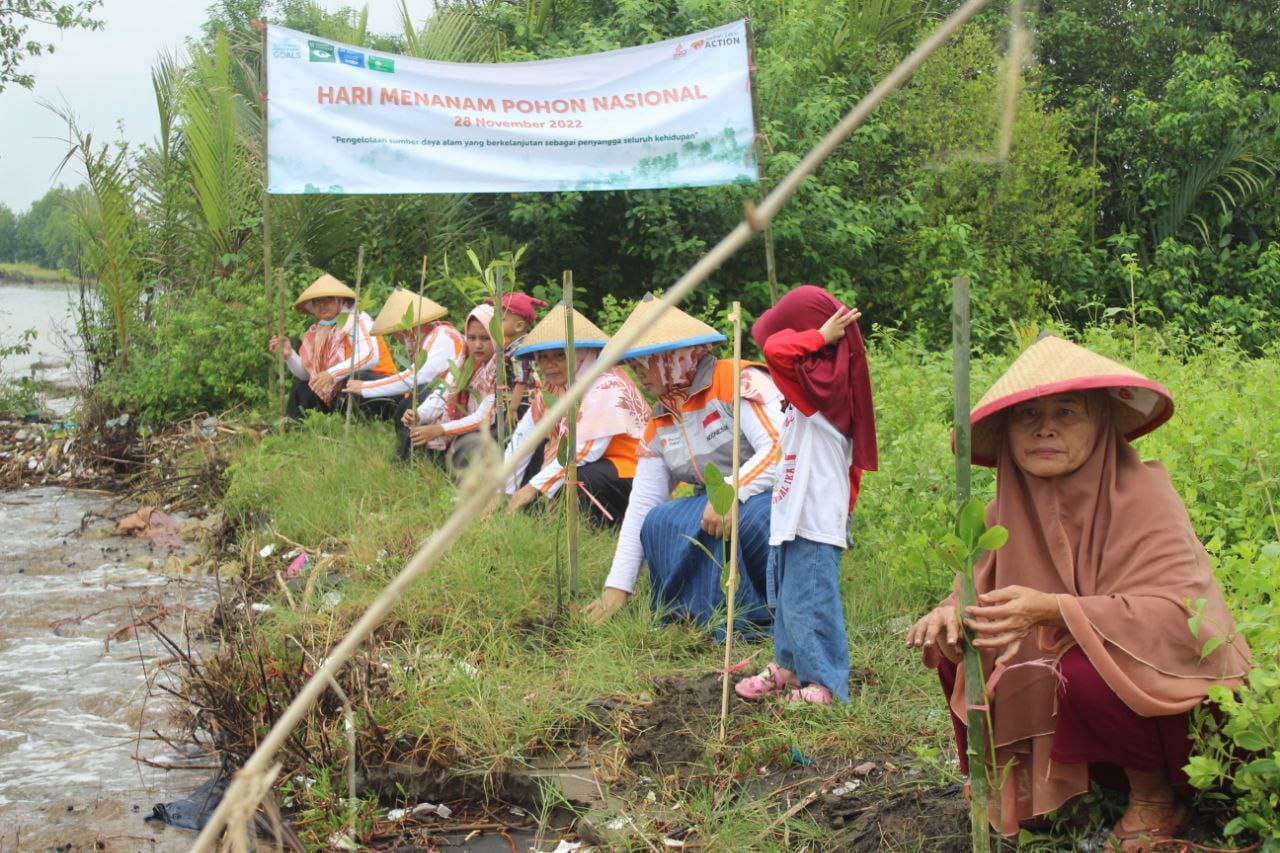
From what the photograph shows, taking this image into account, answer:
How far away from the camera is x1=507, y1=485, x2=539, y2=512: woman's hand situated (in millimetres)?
5547

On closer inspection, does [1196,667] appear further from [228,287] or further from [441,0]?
[441,0]

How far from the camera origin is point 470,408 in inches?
278

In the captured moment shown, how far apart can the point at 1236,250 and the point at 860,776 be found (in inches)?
378

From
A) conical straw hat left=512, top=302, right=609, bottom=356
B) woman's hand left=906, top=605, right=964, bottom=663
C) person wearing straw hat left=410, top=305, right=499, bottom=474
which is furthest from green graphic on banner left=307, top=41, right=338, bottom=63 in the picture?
woman's hand left=906, top=605, right=964, bottom=663

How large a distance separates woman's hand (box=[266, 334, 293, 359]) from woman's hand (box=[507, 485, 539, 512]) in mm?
3022

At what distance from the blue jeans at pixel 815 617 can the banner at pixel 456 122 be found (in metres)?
3.45

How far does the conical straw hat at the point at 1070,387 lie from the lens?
2.62 m

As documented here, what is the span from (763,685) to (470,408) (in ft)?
11.7

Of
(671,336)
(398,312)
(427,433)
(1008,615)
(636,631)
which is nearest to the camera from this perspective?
(1008,615)

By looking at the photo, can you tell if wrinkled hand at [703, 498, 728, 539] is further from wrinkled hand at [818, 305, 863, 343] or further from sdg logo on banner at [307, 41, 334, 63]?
sdg logo on banner at [307, 41, 334, 63]

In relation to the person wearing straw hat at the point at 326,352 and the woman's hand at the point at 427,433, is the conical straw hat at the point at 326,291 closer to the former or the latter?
the person wearing straw hat at the point at 326,352

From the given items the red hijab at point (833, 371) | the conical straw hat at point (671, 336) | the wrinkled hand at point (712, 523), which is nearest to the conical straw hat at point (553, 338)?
the conical straw hat at point (671, 336)

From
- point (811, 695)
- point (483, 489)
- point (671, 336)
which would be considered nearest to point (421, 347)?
point (671, 336)

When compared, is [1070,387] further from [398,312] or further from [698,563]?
[398,312]
